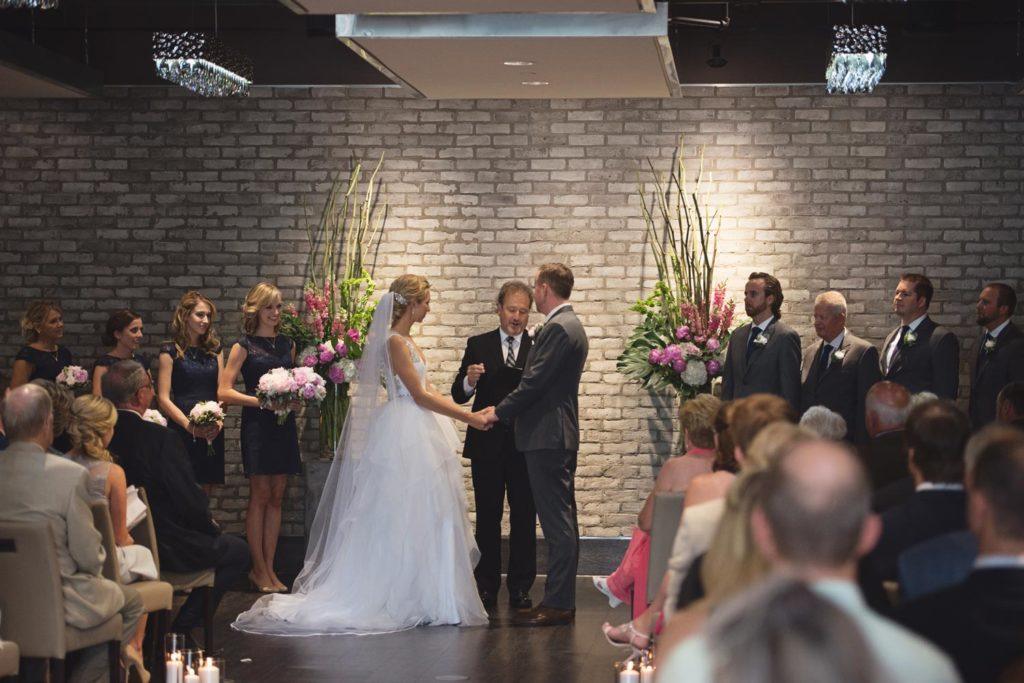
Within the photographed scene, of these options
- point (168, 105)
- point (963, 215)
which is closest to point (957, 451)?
point (963, 215)

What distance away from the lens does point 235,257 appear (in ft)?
31.7

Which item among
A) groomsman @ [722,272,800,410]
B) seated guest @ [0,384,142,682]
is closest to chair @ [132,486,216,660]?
seated guest @ [0,384,142,682]

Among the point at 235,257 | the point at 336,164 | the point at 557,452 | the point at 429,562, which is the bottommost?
the point at 429,562

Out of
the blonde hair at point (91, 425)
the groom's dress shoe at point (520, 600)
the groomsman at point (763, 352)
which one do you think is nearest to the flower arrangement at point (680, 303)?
the groomsman at point (763, 352)

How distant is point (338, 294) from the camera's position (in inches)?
380

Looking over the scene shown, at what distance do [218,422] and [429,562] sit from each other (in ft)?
5.02

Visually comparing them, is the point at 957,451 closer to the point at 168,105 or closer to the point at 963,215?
the point at 963,215

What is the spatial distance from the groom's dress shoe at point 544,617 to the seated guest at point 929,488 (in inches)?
150

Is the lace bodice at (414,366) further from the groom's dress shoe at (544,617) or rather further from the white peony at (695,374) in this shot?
the white peony at (695,374)

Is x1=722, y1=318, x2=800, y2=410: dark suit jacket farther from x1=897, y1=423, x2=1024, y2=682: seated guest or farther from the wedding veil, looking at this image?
x1=897, y1=423, x2=1024, y2=682: seated guest

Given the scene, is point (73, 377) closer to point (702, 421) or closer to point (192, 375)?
point (192, 375)

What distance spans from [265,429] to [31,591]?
3951mm

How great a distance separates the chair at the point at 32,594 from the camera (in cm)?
471

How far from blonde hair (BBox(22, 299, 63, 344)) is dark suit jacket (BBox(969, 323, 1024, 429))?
577 cm
